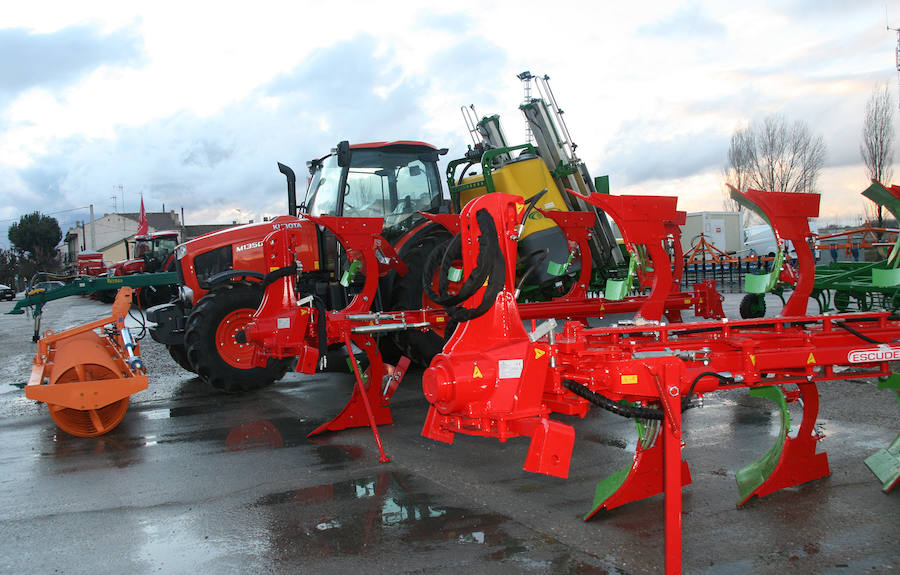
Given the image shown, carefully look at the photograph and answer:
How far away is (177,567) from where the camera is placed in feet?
11.9

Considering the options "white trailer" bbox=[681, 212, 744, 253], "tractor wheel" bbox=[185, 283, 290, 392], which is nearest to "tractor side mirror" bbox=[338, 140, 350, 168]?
"tractor wheel" bbox=[185, 283, 290, 392]

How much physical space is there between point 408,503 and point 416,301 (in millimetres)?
3564

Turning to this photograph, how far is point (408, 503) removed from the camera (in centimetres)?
443

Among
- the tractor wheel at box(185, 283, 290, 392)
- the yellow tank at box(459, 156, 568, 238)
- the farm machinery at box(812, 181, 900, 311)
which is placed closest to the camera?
the farm machinery at box(812, 181, 900, 311)

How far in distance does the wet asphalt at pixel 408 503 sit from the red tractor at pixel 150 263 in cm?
1401

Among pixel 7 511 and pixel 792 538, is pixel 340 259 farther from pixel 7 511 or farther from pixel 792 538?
pixel 792 538

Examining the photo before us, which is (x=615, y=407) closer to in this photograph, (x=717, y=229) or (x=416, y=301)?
(x=416, y=301)

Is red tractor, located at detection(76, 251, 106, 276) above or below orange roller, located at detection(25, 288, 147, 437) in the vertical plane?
above

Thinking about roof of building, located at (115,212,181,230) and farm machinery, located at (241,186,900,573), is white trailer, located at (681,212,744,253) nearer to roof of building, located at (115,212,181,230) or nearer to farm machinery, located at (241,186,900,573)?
farm machinery, located at (241,186,900,573)

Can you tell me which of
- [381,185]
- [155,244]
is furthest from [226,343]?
[155,244]

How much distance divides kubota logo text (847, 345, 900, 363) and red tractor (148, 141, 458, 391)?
471 centimetres

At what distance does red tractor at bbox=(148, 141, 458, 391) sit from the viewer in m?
7.59

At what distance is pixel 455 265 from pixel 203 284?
4705 millimetres

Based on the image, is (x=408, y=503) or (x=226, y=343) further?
(x=226, y=343)
